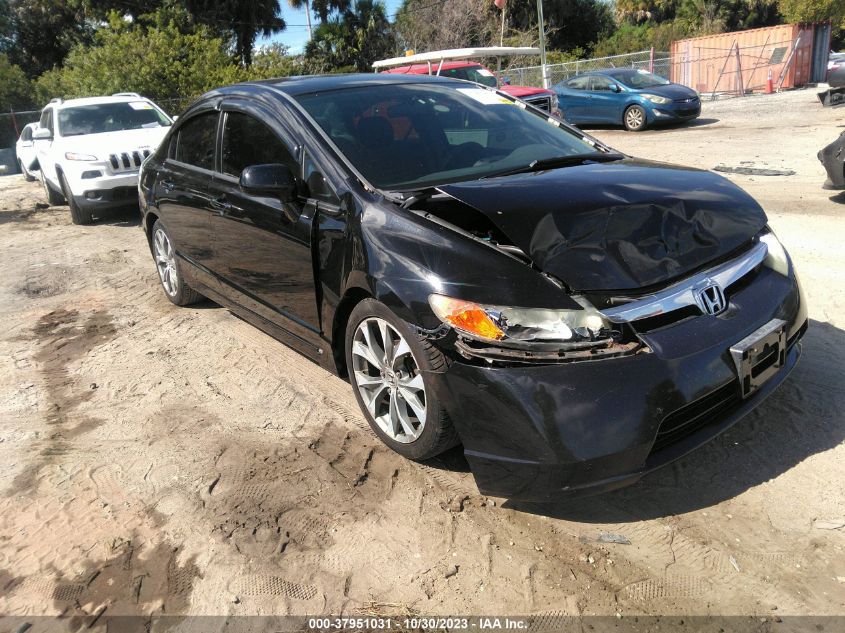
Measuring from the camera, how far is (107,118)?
1089 centimetres

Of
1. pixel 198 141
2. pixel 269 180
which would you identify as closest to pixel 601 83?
pixel 198 141

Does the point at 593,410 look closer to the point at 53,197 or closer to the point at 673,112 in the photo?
the point at 53,197

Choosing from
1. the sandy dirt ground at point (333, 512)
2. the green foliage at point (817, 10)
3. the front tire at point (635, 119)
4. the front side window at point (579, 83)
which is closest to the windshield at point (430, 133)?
the sandy dirt ground at point (333, 512)

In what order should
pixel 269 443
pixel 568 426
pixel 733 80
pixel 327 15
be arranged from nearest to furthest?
1. pixel 568 426
2. pixel 269 443
3. pixel 733 80
4. pixel 327 15

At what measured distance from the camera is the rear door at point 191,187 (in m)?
4.66

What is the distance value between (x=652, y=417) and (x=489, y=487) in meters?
0.69

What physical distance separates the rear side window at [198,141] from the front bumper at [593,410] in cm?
275

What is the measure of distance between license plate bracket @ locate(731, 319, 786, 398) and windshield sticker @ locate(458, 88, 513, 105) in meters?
2.27

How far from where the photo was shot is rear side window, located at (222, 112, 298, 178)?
389 centimetres

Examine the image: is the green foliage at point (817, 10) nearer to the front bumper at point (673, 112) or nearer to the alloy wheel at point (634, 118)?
the front bumper at point (673, 112)

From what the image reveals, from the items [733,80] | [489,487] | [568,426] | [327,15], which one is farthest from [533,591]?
[327,15]

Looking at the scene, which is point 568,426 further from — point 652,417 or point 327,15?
point 327,15

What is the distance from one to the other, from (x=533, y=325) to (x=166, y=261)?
419 cm

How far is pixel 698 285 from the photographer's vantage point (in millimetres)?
2768
